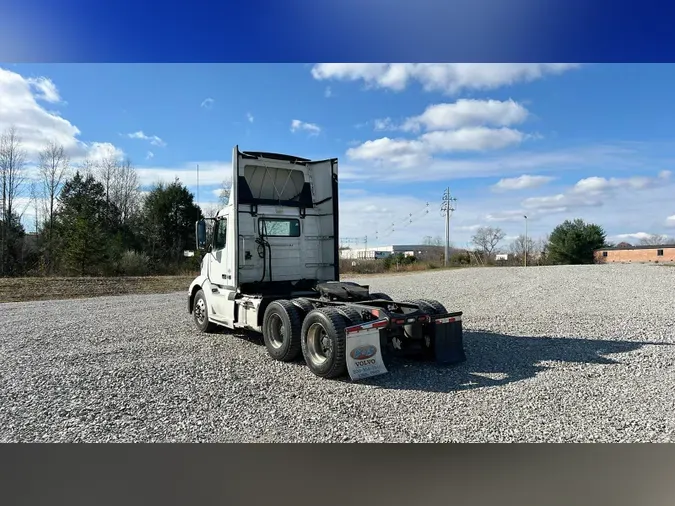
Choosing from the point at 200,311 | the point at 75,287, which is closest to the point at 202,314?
the point at 200,311

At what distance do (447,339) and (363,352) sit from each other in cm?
145

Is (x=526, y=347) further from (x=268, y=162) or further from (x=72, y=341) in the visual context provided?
(x=72, y=341)

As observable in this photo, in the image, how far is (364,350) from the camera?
6.13m

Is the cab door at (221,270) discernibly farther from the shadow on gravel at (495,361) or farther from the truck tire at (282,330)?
the shadow on gravel at (495,361)

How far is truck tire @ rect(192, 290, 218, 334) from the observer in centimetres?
944

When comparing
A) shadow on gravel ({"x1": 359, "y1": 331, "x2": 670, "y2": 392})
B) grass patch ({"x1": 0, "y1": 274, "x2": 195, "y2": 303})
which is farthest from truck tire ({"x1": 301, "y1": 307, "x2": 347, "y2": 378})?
grass patch ({"x1": 0, "y1": 274, "x2": 195, "y2": 303})

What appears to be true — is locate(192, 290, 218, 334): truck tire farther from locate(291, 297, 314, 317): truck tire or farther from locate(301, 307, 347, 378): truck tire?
locate(301, 307, 347, 378): truck tire

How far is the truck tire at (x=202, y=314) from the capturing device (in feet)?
31.0

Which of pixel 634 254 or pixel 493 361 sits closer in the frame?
pixel 493 361

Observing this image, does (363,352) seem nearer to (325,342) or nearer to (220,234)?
(325,342)

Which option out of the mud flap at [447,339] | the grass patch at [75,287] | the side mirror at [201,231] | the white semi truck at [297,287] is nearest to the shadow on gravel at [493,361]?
the mud flap at [447,339]

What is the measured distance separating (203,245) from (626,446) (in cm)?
755

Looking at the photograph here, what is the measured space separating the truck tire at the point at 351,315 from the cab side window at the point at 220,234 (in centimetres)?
327

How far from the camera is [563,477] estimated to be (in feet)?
12.8
